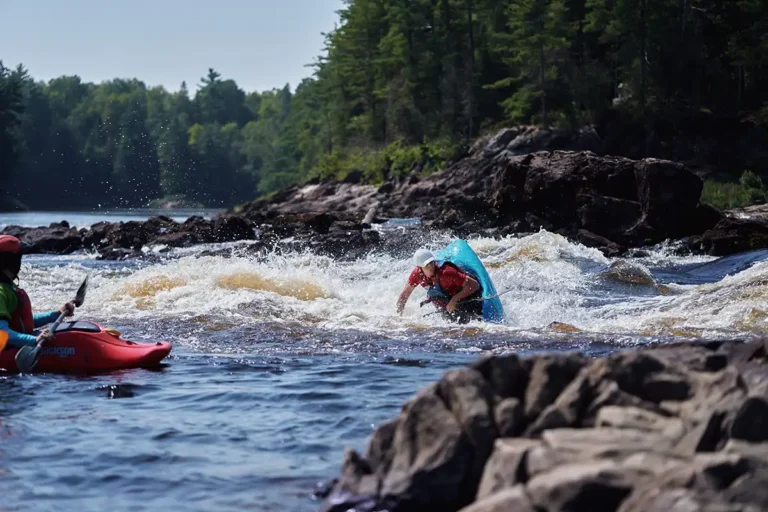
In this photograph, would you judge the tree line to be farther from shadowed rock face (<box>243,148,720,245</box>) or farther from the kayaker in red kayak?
the kayaker in red kayak

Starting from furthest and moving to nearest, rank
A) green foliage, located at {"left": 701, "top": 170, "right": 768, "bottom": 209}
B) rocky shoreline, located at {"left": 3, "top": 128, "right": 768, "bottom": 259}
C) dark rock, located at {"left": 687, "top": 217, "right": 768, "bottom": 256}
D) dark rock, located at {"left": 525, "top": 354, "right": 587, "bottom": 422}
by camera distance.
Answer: green foliage, located at {"left": 701, "top": 170, "right": 768, "bottom": 209} → rocky shoreline, located at {"left": 3, "top": 128, "right": 768, "bottom": 259} → dark rock, located at {"left": 687, "top": 217, "right": 768, "bottom": 256} → dark rock, located at {"left": 525, "top": 354, "right": 587, "bottom": 422}

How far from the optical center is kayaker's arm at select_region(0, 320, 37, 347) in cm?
793

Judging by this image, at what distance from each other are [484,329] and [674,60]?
3304 cm

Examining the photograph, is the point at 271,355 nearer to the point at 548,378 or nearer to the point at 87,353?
the point at 87,353

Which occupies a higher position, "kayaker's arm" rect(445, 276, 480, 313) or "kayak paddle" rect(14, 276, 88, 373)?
"kayaker's arm" rect(445, 276, 480, 313)

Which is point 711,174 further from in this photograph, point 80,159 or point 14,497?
point 80,159

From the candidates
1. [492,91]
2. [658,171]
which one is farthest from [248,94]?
[658,171]

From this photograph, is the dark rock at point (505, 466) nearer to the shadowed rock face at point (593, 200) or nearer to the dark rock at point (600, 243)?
the dark rock at point (600, 243)

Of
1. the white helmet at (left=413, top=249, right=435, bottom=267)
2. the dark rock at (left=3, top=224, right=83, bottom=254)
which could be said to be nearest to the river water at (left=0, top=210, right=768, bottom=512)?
the white helmet at (left=413, top=249, right=435, bottom=267)

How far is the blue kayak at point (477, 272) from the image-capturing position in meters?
10.8

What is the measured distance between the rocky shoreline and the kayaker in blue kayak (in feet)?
29.0

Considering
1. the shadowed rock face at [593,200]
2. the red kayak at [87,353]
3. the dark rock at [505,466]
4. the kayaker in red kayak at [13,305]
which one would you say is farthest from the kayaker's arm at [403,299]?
the shadowed rock face at [593,200]

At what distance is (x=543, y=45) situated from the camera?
4166 centimetres

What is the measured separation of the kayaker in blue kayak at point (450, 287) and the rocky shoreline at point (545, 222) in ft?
29.0
